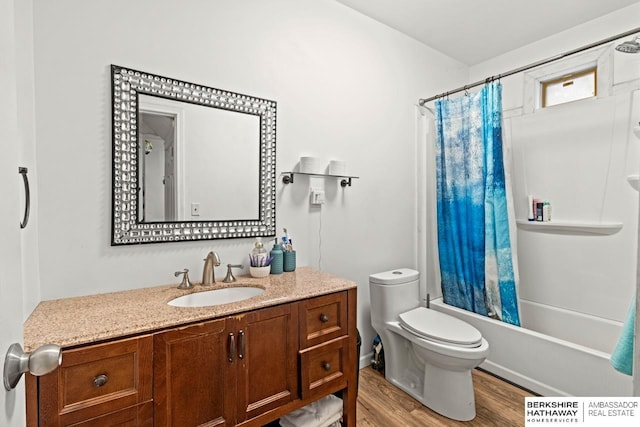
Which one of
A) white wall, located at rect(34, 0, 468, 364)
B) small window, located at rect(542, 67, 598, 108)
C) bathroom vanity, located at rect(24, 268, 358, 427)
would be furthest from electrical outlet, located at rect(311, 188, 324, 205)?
small window, located at rect(542, 67, 598, 108)

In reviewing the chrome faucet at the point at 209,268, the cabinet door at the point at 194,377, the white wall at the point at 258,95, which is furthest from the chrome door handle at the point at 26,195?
the chrome faucet at the point at 209,268

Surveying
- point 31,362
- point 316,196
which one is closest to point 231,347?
point 31,362

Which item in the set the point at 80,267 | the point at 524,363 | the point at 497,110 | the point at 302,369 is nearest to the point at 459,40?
the point at 497,110

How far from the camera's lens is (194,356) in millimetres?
1166

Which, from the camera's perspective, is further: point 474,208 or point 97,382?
point 474,208

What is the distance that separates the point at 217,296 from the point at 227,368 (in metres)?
0.44

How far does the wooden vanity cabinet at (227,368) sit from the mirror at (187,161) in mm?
604

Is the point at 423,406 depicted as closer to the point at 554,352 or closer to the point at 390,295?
the point at 390,295

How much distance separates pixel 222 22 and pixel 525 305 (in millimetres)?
3043

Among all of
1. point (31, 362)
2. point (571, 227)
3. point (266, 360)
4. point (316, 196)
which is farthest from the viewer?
point (571, 227)

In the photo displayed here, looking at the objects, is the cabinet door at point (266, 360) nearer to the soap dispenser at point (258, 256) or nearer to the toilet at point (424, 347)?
the soap dispenser at point (258, 256)

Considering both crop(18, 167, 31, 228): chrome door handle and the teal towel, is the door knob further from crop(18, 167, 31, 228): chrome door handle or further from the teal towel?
the teal towel

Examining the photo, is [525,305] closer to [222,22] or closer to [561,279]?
[561,279]

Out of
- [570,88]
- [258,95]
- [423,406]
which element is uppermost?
[570,88]
